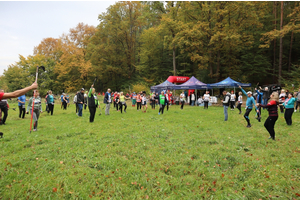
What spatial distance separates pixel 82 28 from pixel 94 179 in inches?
2193

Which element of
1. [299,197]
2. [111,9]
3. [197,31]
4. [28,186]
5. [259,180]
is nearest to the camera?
[299,197]

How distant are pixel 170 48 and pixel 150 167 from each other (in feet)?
113

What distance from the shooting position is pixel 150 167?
185 inches

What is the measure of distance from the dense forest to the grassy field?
25.0 m

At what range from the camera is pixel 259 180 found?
4.09 metres

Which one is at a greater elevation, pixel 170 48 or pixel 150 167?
pixel 170 48

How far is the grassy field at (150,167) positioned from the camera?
3.67 metres

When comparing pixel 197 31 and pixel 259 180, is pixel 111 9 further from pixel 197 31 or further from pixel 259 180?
pixel 259 180

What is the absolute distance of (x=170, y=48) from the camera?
36438mm

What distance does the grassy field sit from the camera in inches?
144

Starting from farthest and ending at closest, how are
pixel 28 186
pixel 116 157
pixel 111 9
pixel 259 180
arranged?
1. pixel 111 9
2. pixel 116 157
3. pixel 259 180
4. pixel 28 186

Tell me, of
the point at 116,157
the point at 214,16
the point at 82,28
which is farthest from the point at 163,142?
the point at 82,28

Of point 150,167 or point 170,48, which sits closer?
point 150,167

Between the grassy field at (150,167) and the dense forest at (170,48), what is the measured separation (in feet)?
82.0
